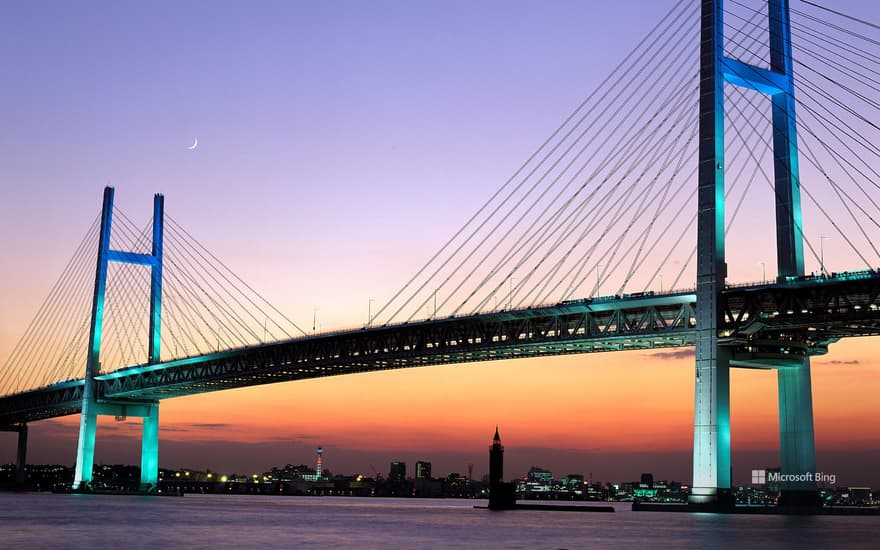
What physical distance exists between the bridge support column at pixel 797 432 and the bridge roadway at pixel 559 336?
1.51 m

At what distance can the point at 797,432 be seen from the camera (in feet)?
195

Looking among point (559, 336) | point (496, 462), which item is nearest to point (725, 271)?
point (559, 336)

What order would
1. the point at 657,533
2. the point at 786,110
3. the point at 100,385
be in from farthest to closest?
the point at 100,385
the point at 786,110
the point at 657,533

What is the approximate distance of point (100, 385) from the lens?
9944 centimetres

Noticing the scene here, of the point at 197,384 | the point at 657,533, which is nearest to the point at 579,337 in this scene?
the point at 657,533

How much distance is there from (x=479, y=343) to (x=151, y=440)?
43.4 metres

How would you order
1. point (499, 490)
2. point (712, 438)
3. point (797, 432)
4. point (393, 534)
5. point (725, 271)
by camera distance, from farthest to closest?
1. point (499, 490)
2. point (797, 432)
3. point (725, 271)
4. point (712, 438)
5. point (393, 534)

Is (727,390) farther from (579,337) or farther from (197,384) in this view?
(197,384)

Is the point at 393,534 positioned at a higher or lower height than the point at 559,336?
lower

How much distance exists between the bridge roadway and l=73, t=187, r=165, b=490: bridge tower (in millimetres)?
1658

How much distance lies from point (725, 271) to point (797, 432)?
31.7ft

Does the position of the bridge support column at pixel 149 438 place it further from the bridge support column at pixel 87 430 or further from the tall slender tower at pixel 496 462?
the tall slender tower at pixel 496 462

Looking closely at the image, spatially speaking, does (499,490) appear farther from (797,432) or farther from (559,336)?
(797,432)

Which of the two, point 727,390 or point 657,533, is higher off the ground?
point 727,390
